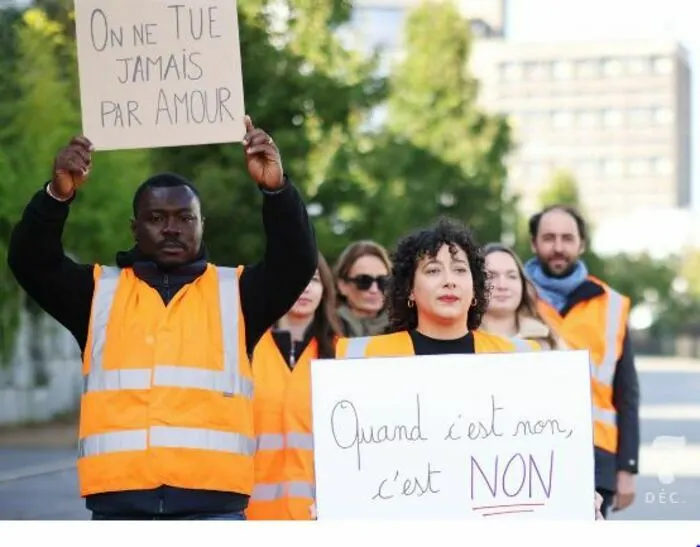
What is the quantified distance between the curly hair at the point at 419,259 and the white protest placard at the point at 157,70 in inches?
17.1

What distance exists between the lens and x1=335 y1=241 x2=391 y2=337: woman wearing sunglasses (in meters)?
4.88

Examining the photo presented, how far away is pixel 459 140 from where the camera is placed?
2280 cm

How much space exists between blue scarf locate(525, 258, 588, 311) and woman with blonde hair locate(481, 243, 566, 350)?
1.05 feet

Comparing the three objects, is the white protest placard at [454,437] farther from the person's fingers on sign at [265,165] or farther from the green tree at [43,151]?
the green tree at [43,151]

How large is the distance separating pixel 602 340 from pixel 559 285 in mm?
200

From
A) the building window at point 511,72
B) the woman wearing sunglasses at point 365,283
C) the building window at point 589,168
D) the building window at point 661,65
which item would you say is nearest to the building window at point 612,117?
the building window at point 661,65

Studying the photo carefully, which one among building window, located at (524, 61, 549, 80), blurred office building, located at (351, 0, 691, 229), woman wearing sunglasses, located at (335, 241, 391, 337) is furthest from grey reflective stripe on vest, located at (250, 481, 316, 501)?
building window, located at (524, 61, 549, 80)

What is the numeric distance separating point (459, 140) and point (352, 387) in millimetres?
19828

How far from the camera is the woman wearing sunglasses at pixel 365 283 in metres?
4.88

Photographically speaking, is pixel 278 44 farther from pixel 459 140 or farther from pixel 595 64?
pixel 595 64

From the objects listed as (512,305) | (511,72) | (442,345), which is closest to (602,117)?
(511,72)

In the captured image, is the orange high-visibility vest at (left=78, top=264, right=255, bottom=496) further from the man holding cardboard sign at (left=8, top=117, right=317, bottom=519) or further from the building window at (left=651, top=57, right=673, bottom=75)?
the building window at (left=651, top=57, right=673, bottom=75)

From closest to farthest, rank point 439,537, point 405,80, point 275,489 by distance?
point 439,537 → point 275,489 → point 405,80

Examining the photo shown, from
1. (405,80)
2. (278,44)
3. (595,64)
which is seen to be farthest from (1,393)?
(595,64)
